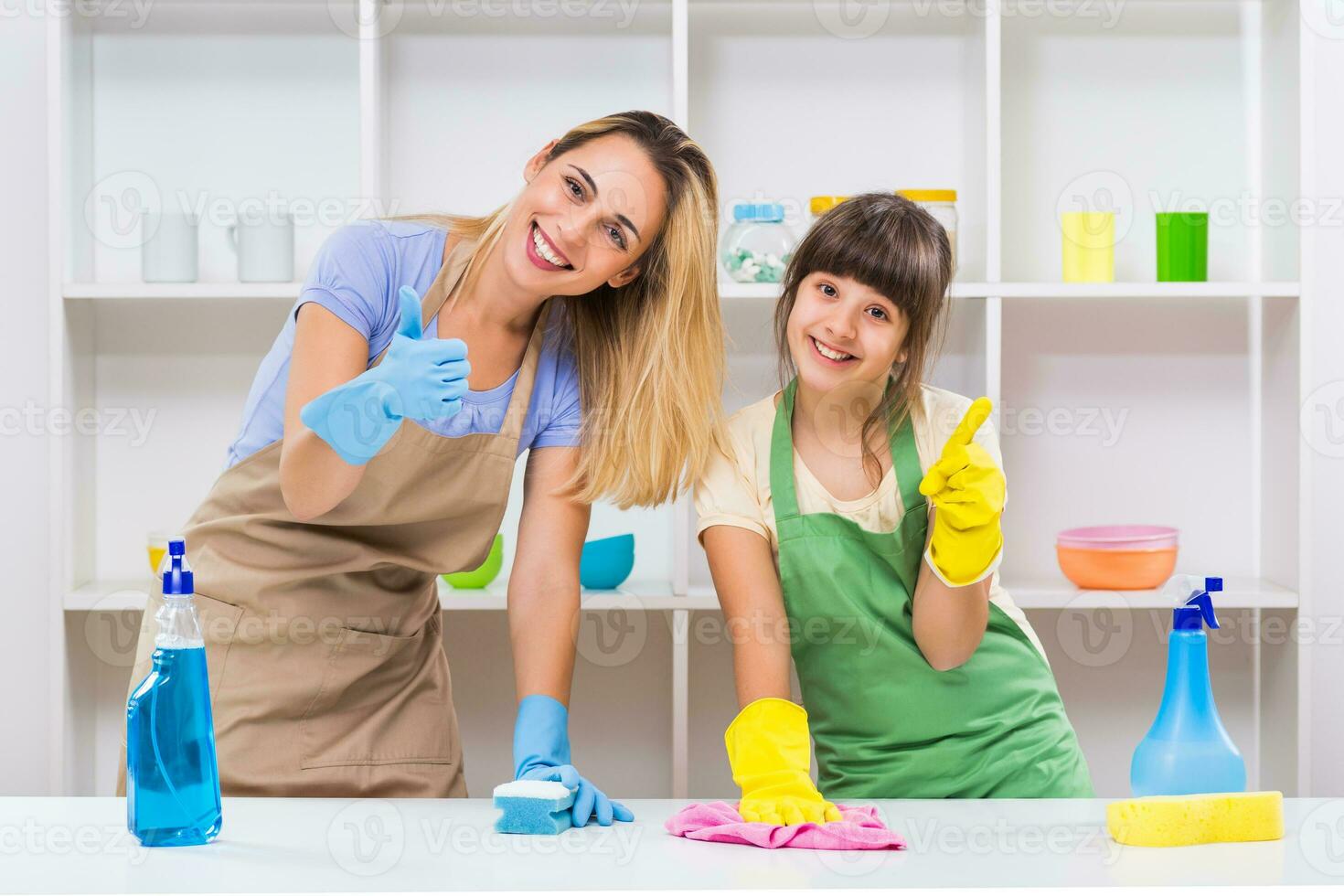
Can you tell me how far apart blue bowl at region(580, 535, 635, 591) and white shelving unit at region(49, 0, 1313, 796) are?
0.29ft

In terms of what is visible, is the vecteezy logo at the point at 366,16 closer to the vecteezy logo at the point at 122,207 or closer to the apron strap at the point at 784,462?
the vecteezy logo at the point at 122,207

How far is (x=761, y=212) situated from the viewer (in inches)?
74.7

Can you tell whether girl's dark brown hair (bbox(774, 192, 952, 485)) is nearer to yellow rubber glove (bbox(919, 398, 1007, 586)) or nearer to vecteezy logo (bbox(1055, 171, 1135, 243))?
yellow rubber glove (bbox(919, 398, 1007, 586))

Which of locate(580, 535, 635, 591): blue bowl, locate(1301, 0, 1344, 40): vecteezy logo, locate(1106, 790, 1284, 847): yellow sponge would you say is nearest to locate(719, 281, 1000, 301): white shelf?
locate(580, 535, 635, 591): blue bowl

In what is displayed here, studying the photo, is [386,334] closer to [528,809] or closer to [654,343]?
[654,343]

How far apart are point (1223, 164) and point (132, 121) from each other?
6.08 feet

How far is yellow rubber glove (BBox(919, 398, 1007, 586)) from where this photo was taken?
1110mm

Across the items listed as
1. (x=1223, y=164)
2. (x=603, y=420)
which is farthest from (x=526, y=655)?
(x=1223, y=164)

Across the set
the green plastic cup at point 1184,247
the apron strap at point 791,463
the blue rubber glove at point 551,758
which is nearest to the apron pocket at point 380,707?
the blue rubber glove at point 551,758

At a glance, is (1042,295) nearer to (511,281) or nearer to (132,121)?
(511,281)

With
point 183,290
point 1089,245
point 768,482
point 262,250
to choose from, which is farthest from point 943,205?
point 183,290

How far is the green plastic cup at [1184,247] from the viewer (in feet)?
6.38

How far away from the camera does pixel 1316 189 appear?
6.77ft

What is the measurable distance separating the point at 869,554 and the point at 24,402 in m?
1.52
